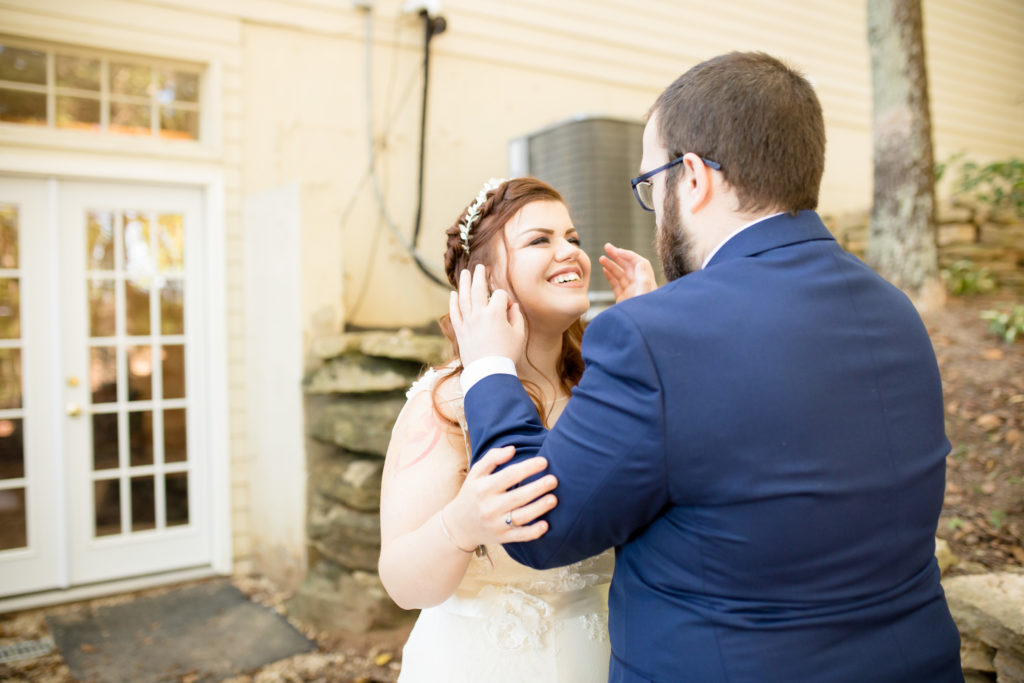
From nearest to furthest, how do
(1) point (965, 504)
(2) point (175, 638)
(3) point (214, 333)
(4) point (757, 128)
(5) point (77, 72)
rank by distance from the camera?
(4) point (757, 128) → (1) point (965, 504) → (2) point (175, 638) → (5) point (77, 72) → (3) point (214, 333)

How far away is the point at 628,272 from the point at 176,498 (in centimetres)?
402

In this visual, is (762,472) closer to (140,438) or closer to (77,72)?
(140,438)

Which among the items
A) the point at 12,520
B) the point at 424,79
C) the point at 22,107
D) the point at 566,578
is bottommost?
the point at 12,520

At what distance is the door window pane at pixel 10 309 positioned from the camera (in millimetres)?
→ 4348

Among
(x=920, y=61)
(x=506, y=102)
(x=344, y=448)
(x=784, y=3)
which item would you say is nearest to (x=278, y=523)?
(x=344, y=448)

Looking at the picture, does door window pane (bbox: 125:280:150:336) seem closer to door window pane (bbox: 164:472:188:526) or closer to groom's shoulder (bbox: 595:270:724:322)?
door window pane (bbox: 164:472:188:526)

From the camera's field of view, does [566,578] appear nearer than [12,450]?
Yes

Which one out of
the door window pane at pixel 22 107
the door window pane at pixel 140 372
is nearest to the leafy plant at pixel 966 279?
the door window pane at pixel 140 372

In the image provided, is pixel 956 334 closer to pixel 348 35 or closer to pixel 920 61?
pixel 920 61

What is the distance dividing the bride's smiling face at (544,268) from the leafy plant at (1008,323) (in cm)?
353

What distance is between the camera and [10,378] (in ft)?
14.3

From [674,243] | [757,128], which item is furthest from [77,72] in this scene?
[757,128]

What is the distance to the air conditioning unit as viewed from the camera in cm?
494

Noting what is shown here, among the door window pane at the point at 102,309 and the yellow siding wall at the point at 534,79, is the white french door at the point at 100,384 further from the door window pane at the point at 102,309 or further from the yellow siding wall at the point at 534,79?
the yellow siding wall at the point at 534,79
